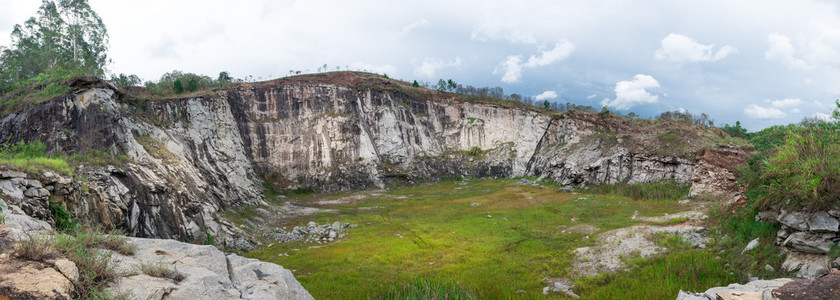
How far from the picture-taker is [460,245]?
21.3 meters

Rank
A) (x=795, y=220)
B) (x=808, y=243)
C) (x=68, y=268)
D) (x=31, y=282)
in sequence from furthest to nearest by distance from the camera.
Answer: (x=795, y=220)
(x=808, y=243)
(x=68, y=268)
(x=31, y=282)

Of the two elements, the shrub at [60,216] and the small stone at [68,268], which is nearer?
the small stone at [68,268]

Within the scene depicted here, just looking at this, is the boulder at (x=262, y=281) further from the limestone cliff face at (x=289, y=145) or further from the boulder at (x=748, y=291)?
the boulder at (x=748, y=291)

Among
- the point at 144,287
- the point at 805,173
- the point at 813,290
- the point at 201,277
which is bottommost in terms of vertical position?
the point at 813,290

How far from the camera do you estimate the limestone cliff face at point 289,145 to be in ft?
66.5

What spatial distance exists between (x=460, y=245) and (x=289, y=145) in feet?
131

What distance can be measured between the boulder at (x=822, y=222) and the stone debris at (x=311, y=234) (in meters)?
22.9

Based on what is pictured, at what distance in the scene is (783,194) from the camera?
1176 centimetres

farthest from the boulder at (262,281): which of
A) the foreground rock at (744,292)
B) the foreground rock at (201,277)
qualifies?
the foreground rock at (744,292)

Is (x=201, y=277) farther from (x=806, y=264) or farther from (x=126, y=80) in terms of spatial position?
(x=126, y=80)

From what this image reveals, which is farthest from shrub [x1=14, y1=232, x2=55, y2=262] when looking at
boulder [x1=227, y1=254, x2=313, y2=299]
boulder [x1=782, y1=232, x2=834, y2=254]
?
boulder [x1=782, y1=232, x2=834, y2=254]

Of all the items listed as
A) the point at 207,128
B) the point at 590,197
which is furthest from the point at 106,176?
the point at 590,197

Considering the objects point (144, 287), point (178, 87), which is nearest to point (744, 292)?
point (144, 287)

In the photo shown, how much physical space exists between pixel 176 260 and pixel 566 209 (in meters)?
27.9
